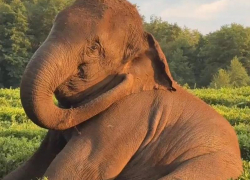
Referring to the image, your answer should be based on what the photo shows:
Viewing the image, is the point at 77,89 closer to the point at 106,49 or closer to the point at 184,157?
the point at 106,49

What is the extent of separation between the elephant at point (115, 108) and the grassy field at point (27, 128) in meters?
0.45

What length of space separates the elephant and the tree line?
33.5 metres

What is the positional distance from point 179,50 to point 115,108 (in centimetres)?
4081

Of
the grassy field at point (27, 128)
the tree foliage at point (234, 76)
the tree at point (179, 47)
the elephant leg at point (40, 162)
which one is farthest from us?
the tree at point (179, 47)

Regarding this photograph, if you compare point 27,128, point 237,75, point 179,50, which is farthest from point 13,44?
point 27,128

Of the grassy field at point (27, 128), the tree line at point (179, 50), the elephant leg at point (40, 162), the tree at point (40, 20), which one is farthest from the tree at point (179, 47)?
the elephant leg at point (40, 162)

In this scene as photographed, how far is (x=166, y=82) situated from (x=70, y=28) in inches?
32.3

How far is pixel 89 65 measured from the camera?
11.8 ft

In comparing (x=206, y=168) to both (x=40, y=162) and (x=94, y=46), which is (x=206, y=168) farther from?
(x=40, y=162)

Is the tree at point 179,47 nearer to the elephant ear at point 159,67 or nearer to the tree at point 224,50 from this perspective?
the tree at point 224,50

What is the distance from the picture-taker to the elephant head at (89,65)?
3328mm

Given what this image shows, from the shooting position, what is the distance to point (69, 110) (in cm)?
351

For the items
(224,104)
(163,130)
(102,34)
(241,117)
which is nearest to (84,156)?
(163,130)

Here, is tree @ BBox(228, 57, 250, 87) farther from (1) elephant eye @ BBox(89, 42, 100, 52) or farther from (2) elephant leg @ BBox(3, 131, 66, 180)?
(1) elephant eye @ BBox(89, 42, 100, 52)
